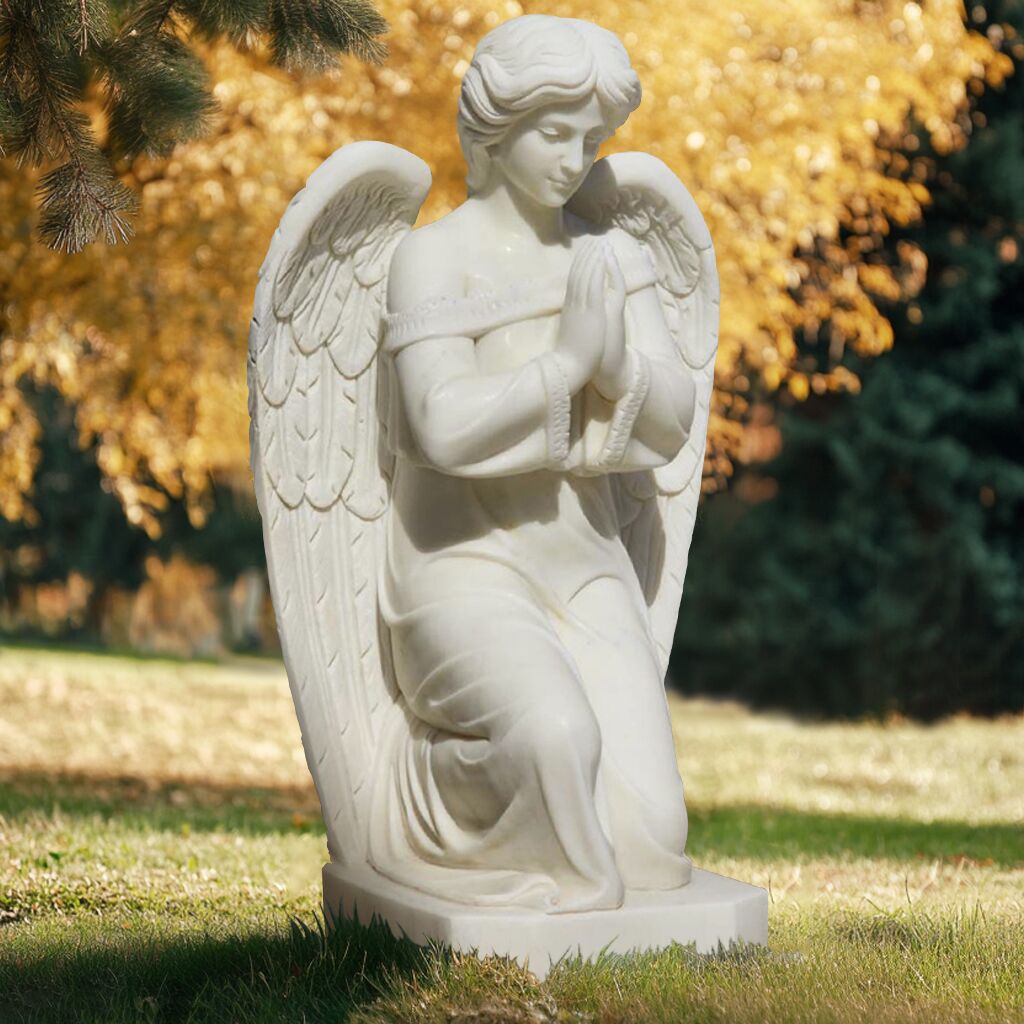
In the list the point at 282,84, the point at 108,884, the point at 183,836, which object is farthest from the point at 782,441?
the point at 108,884

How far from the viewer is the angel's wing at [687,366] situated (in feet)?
14.4

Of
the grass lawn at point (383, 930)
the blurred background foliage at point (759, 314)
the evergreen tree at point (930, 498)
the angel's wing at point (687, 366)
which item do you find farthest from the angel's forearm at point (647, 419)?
the evergreen tree at point (930, 498)

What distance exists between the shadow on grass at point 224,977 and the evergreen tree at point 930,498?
11162 millimetres

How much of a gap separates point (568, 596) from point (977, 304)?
1132 cm

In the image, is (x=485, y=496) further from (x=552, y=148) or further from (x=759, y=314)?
(x=759, y=314)

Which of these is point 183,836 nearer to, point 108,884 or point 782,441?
point 108,884

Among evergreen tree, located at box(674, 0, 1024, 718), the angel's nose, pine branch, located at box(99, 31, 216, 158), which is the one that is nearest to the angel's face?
the angel's nose

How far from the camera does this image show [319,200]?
3.92 metres

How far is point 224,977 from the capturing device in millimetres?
3850

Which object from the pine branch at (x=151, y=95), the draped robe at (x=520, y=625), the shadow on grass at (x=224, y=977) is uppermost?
the pine branch at (x=151, y=95)

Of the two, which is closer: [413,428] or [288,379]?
[413,428]

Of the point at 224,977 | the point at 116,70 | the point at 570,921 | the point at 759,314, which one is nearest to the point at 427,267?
the point at 116,70

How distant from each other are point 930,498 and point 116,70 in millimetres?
10995

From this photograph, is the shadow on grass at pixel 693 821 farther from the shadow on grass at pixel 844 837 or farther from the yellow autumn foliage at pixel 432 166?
the yellow autumn foliage at pixel 432 166
